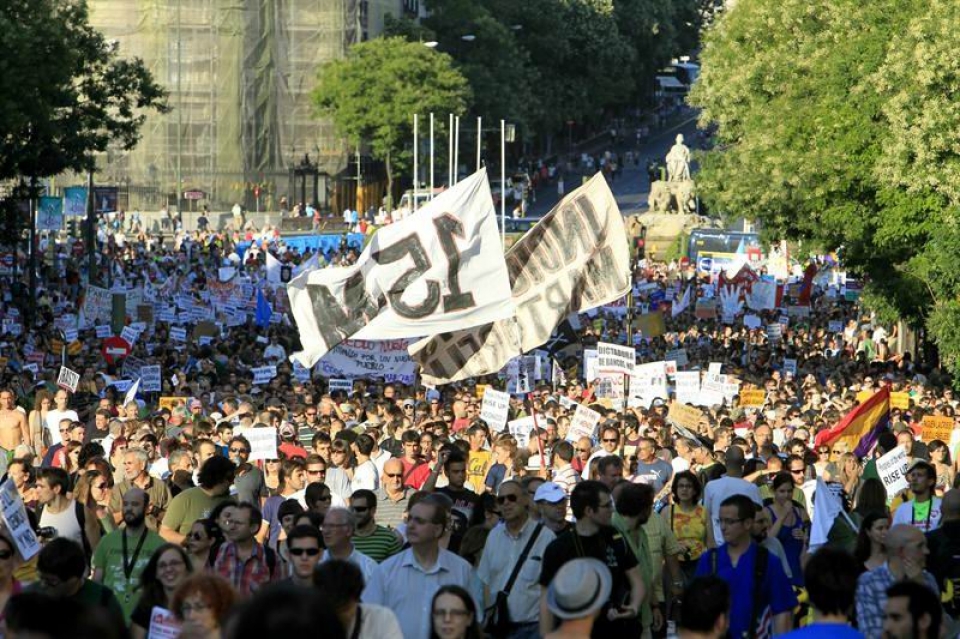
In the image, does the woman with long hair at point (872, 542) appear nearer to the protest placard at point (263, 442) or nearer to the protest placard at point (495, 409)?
the protest placard at point (263, 442)

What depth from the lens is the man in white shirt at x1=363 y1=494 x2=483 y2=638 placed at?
31.7 feet

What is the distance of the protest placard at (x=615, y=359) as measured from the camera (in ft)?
81.0

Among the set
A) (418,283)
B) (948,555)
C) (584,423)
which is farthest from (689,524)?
(418,283)

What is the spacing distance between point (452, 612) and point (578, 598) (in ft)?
2.66

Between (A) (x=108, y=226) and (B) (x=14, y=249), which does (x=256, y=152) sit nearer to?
(A) (x=108, y=226)

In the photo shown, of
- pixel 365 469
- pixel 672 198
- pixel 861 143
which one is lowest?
pixel 672 198

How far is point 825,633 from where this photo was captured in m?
7.78

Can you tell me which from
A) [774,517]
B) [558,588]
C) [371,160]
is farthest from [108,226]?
[558,588]

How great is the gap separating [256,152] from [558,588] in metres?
82.5

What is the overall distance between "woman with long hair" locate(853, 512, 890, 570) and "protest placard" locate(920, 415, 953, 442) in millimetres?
10634

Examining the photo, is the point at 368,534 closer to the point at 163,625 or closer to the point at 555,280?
the point at 163,625

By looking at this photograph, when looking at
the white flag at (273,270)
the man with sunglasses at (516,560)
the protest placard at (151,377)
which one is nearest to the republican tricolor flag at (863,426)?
the protest placard at (151,377)

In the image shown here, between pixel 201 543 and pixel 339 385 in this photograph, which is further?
pixel 339 385

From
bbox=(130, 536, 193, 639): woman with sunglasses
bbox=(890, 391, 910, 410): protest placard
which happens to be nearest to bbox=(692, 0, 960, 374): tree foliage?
bbox=(890, 391, 910, 410): protest placard
